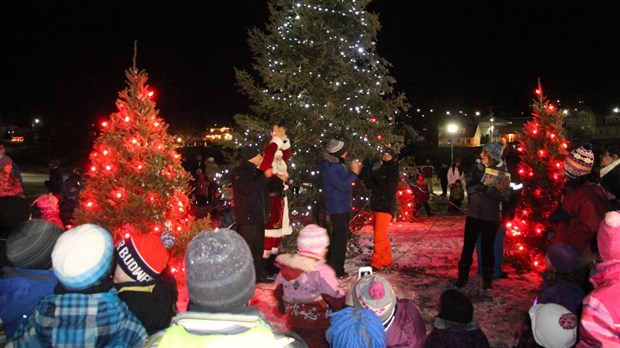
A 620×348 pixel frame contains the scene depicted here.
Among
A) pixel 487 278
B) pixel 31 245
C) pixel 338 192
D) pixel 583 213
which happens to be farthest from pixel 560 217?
pixel 31 245

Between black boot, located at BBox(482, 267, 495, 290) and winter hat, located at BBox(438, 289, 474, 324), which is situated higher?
winter hat, located at BBox(438, 289, 474, 324)

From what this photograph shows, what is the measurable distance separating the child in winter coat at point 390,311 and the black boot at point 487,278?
3.59 m

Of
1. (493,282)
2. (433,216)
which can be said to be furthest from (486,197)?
(433,216)

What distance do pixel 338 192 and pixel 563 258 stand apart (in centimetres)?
360

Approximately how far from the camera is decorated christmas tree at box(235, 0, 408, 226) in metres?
8.79

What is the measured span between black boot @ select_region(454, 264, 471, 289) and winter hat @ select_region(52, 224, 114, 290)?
525 cm

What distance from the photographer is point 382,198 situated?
7.55 meters

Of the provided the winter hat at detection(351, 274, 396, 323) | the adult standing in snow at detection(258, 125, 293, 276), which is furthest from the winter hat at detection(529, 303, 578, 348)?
the adult standing in snow at detection(258, 125, 293, 276)

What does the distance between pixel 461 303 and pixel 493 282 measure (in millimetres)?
4567

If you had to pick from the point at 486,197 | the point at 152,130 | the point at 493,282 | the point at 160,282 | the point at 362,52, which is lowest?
the point at 493,282

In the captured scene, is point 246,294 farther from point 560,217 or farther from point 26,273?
point 560,217

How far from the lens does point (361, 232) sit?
11.8 metres

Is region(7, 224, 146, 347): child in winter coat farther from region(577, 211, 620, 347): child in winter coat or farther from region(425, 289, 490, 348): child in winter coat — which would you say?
region(577, 211, 620, 347): child in winter coat

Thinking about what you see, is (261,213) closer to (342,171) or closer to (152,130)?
(342,171)
